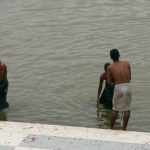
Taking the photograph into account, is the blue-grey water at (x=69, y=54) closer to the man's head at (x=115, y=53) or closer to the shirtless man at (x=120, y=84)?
the shirtless man at (x=120, y=84)

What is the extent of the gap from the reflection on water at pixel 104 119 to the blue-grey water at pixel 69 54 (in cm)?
2

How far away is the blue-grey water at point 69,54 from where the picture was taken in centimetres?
1043

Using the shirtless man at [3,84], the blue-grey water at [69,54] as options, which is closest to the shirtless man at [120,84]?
the blue-grey water at [69,54]

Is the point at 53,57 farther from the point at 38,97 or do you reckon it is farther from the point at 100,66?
the point at 38,97

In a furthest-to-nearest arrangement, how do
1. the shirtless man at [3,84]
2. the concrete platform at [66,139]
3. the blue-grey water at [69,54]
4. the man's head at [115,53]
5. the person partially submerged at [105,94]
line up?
the blue-grey water at [69,54]
the person partially submerged at [105,94]
the shirtless man at [3,84]
the man's head at [115,53]
the concrete platform at [66,139]

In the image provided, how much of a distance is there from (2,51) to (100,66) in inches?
117

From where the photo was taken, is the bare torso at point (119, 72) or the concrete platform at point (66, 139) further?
the bare torso at point (119, 72)

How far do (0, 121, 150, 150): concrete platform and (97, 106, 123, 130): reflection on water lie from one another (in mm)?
1919

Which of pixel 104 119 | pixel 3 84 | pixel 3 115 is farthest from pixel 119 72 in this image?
pixel 3 115

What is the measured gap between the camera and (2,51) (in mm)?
13977

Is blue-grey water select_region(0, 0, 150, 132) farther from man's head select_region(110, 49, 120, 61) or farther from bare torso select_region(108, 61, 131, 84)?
man's head select_region(110, 49, 120, 61)

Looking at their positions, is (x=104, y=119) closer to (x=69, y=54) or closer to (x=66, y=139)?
(x=66, y=139)

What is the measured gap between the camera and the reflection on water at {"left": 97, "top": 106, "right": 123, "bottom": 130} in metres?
9.76

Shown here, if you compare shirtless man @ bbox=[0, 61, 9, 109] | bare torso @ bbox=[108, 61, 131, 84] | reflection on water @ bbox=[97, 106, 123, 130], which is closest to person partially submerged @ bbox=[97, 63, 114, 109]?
reflection on water @ bbox=[97, 106, 123, 130]
